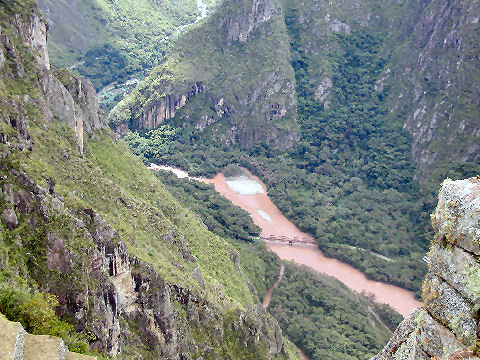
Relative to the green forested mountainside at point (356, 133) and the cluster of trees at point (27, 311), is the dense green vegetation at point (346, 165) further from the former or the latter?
the cluster of trees at point (27, 311)

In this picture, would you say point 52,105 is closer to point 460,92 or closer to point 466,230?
point 466,230

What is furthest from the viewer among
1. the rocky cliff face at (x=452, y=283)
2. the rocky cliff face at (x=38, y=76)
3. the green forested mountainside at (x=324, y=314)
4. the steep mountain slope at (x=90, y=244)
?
the green forested mountainside at (x=324, y=314)

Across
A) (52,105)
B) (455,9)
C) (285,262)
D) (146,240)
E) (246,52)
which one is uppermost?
(455,9)

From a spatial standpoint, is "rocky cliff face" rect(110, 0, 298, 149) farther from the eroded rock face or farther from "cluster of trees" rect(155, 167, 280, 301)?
"cluster of trees" rect(155, 167, 280, 301)

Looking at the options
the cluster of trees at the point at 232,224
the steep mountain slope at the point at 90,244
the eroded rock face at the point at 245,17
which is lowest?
the cluster of trees at the point at 232,224

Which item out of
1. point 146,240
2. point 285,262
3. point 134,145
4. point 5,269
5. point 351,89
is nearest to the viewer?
point 5,269

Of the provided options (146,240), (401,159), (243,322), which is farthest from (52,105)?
(401,159)

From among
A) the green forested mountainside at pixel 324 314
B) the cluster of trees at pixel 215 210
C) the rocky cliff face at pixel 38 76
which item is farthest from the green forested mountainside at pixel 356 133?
the rocky cliff face at pixel 38 76

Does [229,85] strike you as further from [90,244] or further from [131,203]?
[90,244]
